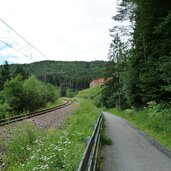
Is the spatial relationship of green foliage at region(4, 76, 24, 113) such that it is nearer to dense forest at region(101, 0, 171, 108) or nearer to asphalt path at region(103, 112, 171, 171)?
dense forest at region(101, 0, 171, 108)

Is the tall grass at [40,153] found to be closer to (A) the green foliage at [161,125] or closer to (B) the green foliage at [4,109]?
(A) the green foliage at [161,125]

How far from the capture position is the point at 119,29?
4222cm

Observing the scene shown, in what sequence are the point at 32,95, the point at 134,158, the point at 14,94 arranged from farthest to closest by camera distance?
the point at 32,95, the point at 14,94, the point at 134,158

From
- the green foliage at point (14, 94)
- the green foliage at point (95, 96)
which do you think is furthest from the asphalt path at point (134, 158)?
the green foliage at point (95, 96)

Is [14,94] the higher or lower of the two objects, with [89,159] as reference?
higher

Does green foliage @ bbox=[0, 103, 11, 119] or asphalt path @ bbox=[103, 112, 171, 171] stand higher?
asphalt path @ bbox=[103, 112, 171, 171]

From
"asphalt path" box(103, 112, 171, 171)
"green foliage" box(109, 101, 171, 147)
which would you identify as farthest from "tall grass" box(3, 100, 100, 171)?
"green foliage" box(109, 101, 171, 147)

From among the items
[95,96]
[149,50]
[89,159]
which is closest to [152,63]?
[149,50]

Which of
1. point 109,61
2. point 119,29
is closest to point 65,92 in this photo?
point 109,61

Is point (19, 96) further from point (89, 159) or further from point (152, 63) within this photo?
point (89, 159)

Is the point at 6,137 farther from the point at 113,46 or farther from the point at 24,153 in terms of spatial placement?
the point at 113,46

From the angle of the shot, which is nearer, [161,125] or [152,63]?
[161,125]

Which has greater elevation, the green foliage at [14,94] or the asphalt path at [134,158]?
the green foliage at [14,94]

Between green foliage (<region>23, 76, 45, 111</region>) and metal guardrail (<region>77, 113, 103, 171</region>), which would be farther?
green foliage (<region>23, 76, 45, 111</region>)
